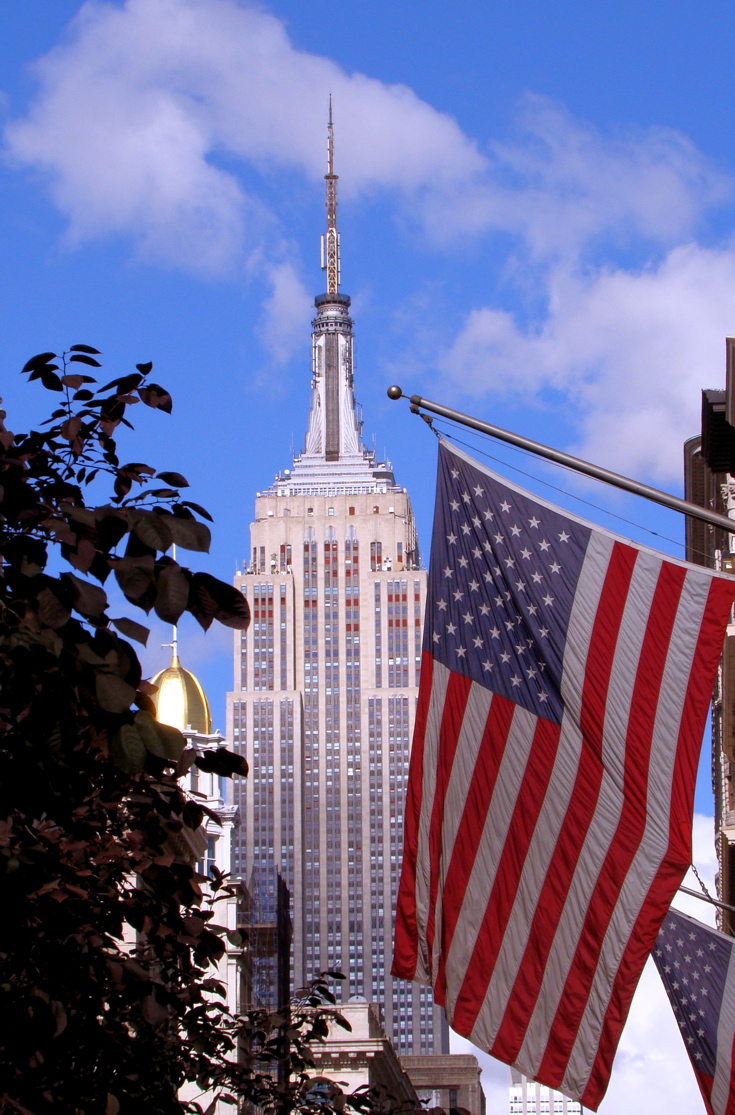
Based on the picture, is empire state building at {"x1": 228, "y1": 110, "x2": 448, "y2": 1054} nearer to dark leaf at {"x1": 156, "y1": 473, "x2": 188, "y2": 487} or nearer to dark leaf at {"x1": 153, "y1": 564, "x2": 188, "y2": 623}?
dark leaf at {"x1": 156, "y1": 473, "x2": 188, "y2": 487}

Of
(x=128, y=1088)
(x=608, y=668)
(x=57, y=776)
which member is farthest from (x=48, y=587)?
(x=608, y=668)

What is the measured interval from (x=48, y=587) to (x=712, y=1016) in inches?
703

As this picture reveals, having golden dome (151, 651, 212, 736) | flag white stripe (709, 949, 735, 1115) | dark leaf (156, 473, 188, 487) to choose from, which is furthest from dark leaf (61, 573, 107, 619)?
golden dome (151, 651, 212, 736)

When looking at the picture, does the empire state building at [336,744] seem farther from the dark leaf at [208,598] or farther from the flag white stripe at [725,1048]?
the dark leaf at [208,598]

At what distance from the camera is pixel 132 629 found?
367 inches

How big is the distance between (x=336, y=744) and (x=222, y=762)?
168370 millimetres

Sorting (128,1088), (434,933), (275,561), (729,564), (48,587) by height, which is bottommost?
(128,1088)

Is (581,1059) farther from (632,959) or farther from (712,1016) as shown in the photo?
(712,1016)

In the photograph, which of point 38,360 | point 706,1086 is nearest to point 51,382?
point 38,360

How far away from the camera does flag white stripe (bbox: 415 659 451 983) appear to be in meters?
18.8

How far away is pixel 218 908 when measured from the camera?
79625 mm

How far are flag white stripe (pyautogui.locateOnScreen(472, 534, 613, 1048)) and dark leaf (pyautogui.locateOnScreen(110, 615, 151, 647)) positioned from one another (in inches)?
355

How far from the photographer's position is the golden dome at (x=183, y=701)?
7869cm

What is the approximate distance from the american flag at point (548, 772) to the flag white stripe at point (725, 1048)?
746 centimetres
